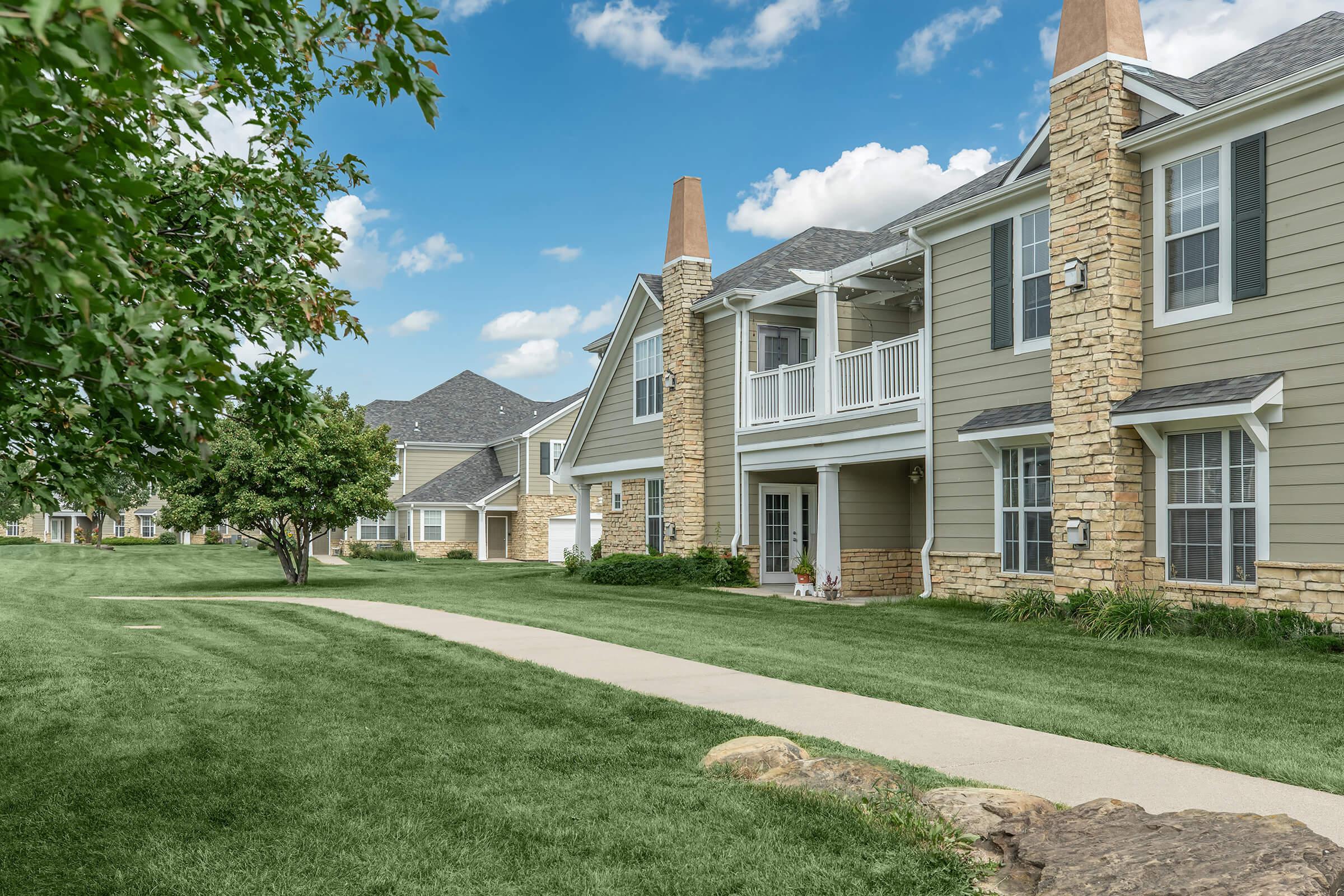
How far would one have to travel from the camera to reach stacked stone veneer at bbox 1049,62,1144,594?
500 inches

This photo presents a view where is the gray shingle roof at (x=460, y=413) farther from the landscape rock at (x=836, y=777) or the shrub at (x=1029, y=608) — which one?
the landscape rock at (x=836, y=777)

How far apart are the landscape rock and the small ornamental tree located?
17081 millimetres

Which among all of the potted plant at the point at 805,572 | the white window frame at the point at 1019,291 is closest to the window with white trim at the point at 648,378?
the potted plant at the point at 805,572

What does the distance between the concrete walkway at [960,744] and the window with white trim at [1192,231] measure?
732 cm

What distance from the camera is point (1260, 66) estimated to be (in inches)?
503

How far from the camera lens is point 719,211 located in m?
24.0

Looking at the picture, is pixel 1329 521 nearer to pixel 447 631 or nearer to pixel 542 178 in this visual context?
pixel 447 631

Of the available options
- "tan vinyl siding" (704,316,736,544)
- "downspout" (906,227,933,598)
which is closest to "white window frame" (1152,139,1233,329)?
"downspout" (906,227,933,598)

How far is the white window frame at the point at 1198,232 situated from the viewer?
11.9m

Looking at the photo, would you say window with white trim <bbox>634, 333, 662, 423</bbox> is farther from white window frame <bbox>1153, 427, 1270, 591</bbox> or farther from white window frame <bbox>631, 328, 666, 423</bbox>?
white window frame <bbox>1153, 427, 1270, 591</bbox>

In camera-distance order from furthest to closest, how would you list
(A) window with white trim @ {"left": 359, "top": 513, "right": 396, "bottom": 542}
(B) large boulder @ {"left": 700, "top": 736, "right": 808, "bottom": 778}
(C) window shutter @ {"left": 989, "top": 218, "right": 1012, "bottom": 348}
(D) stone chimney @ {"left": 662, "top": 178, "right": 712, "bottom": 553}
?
(A) window with white trim @ {"left": 359, "top": 513, "right": 396, "bottom": 542}, (D) stone chimney @ {"left": 662, "top": 178, "right": 712, "bottom": 553}, (C) window shutter @ {"left": 989, "top": 218, "right": 1012, "bottom": 348}, (B) large boulder @ {"left": 700, "top": 736, "right": 808, "bottom": 778}

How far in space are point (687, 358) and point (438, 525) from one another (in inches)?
917

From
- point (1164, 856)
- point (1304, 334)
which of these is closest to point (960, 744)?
point (1164, 856)

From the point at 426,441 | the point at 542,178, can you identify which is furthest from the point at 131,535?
the point at 542,178
